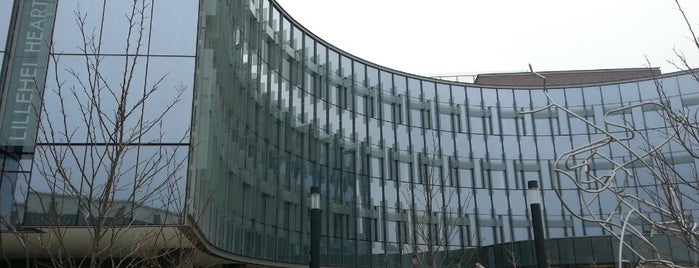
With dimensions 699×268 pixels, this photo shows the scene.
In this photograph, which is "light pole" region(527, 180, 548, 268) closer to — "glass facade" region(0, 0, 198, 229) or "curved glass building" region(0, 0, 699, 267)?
"curved glass building" region(0, 0, 699, 267)

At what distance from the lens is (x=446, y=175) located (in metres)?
36.8

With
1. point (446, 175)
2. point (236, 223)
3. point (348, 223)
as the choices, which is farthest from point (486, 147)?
point (236, 223)

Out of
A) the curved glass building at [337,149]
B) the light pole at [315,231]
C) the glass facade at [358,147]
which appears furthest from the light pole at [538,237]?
the glass facade at [358,147]

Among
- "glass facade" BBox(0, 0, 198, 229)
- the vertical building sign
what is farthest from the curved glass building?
the vertical building sign

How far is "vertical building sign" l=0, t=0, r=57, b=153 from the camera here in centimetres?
1548

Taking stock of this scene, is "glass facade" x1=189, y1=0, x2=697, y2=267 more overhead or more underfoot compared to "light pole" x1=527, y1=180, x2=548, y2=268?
more overhead

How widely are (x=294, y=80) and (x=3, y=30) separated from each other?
1480cm

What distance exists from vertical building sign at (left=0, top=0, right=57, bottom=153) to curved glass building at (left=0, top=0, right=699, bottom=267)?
0.71 feet

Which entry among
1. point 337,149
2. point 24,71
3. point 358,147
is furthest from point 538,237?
point 358,147

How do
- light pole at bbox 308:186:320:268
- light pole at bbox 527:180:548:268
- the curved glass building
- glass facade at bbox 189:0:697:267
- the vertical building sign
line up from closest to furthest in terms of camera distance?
light pole at bbox 527:180:548:268, light pole at bbox 308:186:320:268, the curved glass building, the vertical building sign, glass facade at bbox 189:0:697:267

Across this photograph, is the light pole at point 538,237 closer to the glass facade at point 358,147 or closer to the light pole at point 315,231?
the light pole at point 315,231

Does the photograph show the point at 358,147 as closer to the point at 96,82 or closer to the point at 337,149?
the point at 337,149

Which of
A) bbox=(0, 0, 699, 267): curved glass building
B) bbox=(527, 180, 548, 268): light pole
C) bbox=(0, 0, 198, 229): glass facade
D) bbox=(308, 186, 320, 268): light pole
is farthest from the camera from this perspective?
bbox=(0, 0, 699, 267): curved glass building

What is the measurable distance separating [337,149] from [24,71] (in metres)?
18.2
